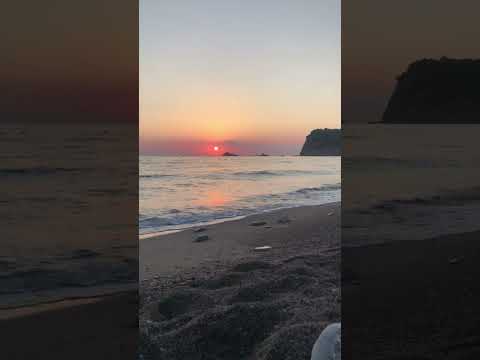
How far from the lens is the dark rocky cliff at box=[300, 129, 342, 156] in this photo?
63.9ft

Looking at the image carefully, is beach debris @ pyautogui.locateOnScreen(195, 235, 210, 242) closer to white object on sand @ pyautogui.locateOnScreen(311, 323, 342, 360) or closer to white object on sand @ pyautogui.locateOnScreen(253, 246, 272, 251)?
white object on sand @ pyautogui.locateOnScreen(253, 246, 272, 251)

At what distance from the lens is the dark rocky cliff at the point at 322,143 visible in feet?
63.9

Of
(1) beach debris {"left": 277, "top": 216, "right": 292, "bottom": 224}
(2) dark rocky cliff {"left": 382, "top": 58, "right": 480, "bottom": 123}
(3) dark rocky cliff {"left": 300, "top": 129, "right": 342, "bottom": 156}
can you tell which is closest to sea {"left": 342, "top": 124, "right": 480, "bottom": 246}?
(2) dark rocky cliff {"left": 382, "top": 58, "right": 480, "bottom": 123}

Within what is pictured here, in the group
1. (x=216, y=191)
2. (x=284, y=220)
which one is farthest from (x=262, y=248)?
(x=216, y=191)

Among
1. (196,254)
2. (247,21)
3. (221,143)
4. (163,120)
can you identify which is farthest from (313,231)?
(163,120)

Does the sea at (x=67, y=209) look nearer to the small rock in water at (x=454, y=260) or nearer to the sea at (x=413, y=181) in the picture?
the sea at (x=413, y=181)

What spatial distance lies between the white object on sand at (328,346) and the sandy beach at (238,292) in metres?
0.12

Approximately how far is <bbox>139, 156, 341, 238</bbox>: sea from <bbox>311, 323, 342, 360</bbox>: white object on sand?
3.54m

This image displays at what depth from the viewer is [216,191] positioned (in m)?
8.90

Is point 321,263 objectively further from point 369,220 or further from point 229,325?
point 229,325

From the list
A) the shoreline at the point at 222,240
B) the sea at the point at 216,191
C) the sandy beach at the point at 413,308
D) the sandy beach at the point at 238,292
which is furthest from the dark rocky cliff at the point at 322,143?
the sandy beach at the point at 413,308

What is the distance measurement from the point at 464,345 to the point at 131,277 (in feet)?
4.46

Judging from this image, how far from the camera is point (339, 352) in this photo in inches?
76.0

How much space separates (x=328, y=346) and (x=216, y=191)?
706 centimetres
